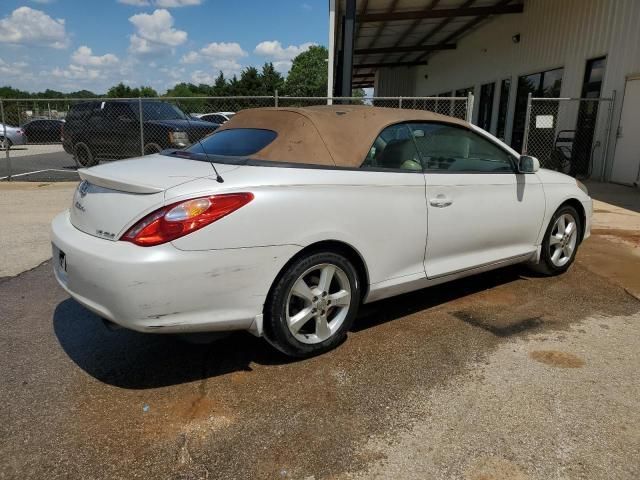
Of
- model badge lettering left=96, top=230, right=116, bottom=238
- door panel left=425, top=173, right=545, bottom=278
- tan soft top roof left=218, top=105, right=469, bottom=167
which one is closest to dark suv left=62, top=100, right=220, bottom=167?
tan soft top roof left=218, top=105, right=469, bottom=167

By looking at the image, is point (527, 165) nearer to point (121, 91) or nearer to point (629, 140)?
point (629, 140)

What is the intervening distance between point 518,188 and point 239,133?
231cm

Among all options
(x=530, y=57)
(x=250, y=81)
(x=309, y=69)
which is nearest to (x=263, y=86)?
(x=250, y=81)

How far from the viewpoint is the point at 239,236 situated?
105 inches

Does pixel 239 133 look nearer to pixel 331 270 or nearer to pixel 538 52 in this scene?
pixel 331 270

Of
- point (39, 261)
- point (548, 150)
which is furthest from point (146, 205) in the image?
point (548, 150)

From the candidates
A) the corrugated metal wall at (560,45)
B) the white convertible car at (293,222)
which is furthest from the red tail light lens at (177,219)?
the corrugated metal wall at (560,45)

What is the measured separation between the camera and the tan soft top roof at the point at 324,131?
323cm

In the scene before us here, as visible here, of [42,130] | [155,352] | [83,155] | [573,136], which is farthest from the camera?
[42,130]

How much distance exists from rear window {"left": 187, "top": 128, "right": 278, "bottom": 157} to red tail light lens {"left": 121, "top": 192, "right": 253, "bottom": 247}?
29.9 inches

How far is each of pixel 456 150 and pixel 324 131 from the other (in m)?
1.19

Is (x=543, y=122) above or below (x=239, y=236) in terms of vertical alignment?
above

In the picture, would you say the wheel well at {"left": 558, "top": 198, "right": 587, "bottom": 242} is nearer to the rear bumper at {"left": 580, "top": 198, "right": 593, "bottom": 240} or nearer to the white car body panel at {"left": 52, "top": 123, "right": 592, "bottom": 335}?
the rear bumper at {"left": 580, "top": 198, "right": 593, "bottom": 240}

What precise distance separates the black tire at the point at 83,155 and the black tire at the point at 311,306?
11.1m
